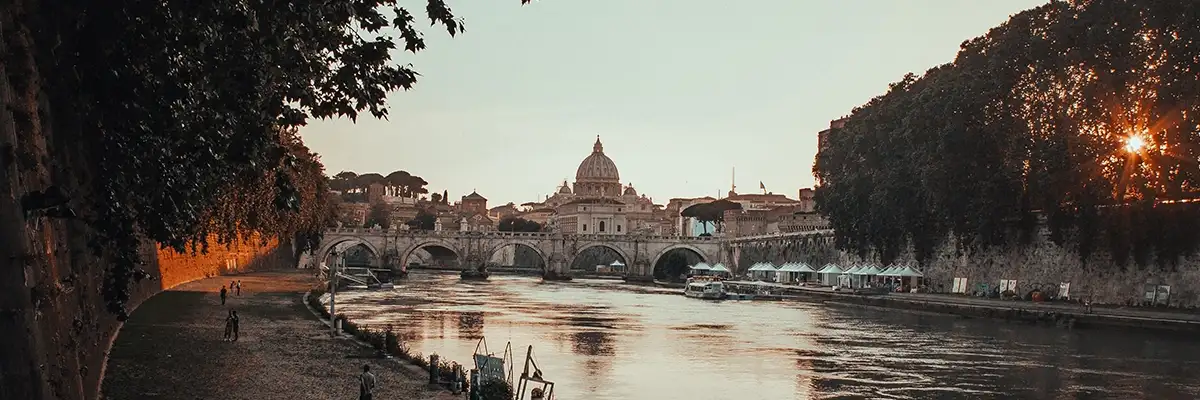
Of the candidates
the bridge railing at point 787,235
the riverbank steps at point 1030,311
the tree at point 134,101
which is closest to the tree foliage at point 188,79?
the tree at point 134,101

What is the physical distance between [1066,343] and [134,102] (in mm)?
29058

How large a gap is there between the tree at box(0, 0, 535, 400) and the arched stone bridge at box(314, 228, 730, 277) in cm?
8912

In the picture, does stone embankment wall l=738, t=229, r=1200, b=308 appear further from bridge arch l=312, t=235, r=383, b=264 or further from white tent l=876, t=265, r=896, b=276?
bridge arch l=312, t=235, r=383, b=264

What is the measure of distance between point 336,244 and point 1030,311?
218 ft

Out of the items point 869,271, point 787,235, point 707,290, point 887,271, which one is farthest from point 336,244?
point 887,271

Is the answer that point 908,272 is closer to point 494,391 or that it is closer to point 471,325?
point 471,325

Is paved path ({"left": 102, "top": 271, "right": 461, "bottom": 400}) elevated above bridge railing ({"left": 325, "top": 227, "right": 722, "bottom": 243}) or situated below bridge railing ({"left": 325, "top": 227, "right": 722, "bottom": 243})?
below

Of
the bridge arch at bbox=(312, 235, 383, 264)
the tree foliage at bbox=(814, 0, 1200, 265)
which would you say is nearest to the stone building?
the bridge arch at bbox=(312, 235, 383, 264)

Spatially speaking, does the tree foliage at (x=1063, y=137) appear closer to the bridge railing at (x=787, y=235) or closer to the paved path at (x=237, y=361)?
the bridge railing at (x=787, y=235)

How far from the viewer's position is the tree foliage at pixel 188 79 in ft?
36.1

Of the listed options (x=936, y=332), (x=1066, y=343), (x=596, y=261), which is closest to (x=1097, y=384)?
(x=1066, y=343)

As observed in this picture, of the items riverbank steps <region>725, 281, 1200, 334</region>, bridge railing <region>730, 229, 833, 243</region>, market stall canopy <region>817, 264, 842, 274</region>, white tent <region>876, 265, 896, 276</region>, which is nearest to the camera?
riverbank steps <region>725, 281, 1200, 334</region>

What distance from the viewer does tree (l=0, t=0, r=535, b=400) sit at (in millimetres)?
9578

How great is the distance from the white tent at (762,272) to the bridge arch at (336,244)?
102 feet
